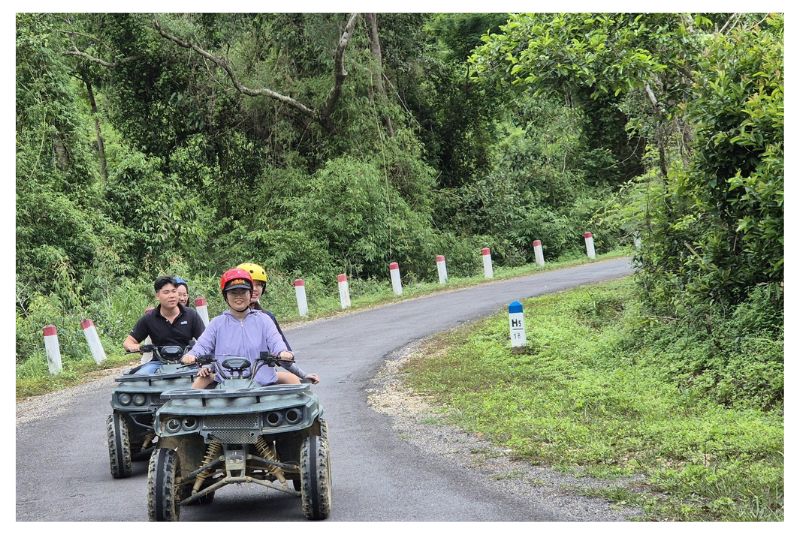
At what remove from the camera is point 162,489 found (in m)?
6.12

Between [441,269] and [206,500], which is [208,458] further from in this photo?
[441,269]

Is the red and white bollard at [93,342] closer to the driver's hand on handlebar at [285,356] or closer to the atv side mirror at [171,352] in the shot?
the atv side mirror at [171,352]

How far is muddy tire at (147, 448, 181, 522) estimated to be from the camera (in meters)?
6.12

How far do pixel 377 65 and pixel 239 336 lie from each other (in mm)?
21675

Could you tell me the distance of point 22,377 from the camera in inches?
559

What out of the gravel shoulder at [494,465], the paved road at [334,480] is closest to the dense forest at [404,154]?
the gravel shoulder at [494,465]

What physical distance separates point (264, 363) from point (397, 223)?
19.6 m

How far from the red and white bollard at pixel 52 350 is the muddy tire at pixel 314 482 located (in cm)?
889

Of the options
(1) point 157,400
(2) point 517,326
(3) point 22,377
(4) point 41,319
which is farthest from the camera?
(4) point 41,319

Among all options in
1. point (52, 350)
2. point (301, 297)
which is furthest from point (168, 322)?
point (301, 297)

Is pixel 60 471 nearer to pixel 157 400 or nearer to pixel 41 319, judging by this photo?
pixel 157 400

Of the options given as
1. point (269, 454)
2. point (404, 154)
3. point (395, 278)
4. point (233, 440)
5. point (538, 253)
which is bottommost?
point (269, 454)
